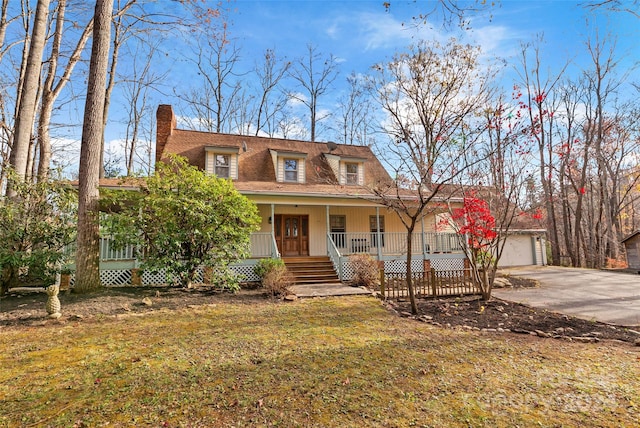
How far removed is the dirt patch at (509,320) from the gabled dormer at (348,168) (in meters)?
8.63

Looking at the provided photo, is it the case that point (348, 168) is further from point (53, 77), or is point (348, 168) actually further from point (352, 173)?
point (53, 77)

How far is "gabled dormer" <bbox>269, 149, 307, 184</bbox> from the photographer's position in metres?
14.5

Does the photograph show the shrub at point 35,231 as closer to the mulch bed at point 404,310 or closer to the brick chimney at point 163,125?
the mulch bed at point 404,310

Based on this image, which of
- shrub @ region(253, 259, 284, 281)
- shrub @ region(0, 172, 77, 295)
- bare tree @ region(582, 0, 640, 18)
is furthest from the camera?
shrub @ region(253, 259, 284, 281)

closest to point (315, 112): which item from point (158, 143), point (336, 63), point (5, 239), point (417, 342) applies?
point (336, 63)

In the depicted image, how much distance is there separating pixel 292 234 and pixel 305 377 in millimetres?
10903

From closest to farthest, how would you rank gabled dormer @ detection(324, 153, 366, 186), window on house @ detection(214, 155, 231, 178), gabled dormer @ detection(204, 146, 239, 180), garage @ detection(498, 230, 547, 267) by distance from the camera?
gabled dormer @ detection(204, 146, 239, 180) < window on house @ detection(214, 155, 231, 178) < gabled dormer @ detection(324, 153, 366, 186) < garage @ detection(498, 230, 547, 267)

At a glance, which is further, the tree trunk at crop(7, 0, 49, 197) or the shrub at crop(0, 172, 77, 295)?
the tree trunk at crop(7, 0, 49, 197)

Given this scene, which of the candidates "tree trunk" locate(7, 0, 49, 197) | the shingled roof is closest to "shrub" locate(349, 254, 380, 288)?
the shingled roof

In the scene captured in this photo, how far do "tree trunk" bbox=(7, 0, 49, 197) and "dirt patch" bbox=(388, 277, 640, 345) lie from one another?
10570 mm

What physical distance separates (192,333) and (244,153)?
11321 millimetres

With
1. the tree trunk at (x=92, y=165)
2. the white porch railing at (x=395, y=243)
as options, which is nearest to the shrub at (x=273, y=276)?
the white porch railing at (x=395, y=243)

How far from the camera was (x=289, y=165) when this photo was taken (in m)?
14.9

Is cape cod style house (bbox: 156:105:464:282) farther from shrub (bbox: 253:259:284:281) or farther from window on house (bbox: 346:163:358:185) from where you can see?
shrub (bbox: 253:259:284:281)
